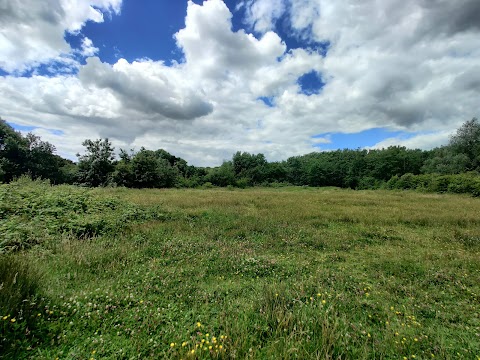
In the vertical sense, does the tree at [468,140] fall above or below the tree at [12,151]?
above

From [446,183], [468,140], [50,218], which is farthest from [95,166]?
[468,140]

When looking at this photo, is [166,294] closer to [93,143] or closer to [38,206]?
[38,206]

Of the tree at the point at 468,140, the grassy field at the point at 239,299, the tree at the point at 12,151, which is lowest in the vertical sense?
the grassy field at the point at 239,299

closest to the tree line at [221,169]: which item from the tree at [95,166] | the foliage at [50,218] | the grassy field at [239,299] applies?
the tree at [95,166]

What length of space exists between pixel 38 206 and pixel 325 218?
43.4 ft

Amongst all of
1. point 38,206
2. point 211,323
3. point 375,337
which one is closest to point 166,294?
point 211,323

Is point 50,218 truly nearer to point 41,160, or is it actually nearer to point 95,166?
point 95,166

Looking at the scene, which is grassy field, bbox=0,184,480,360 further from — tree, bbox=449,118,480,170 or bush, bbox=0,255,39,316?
tree, bbox=449,118,480,170

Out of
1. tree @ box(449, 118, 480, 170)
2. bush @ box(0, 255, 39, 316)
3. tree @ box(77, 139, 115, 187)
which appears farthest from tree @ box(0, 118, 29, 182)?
tree @ box(449, 118, 480, 170)

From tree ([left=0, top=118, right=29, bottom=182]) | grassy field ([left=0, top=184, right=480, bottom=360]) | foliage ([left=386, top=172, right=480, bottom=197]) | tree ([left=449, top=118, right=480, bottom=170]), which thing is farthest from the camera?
tree ([left=449, top=118, right=480, bottom=170])

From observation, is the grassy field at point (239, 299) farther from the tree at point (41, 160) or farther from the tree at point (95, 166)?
the tree at point (41, 160)

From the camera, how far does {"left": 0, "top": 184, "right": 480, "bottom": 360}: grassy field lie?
288cm

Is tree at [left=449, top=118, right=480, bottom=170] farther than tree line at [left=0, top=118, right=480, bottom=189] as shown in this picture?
Yes

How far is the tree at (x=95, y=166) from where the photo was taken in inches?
1356
